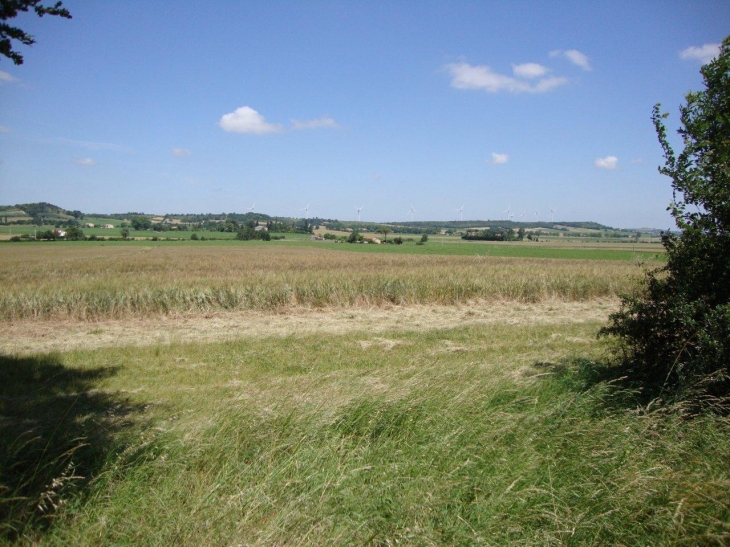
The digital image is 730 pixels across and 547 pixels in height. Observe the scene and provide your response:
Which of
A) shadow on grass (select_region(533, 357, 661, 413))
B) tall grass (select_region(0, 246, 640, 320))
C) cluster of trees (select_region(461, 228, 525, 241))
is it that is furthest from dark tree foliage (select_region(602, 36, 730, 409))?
cluster of trees (select_region(461, 228, 525, 241))

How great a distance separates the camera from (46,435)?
4.25 metres

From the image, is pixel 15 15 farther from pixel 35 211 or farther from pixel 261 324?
pixel 35 211

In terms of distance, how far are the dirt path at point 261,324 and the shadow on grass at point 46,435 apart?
2.60m

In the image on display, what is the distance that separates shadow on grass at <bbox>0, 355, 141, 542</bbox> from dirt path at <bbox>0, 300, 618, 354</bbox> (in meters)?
2.60

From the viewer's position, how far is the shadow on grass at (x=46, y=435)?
2875 mm

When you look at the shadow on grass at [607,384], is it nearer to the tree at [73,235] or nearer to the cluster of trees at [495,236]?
the tree at [73,235]

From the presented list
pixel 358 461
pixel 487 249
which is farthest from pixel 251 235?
pixel 358 461

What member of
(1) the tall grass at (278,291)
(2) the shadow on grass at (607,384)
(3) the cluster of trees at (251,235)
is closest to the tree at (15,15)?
(2) the shadow on grass at (607,384)

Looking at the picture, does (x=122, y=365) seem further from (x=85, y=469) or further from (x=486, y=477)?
(x=486, y=477)

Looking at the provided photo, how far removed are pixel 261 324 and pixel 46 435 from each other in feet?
30.6

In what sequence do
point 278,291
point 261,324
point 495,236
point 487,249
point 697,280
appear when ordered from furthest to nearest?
point 495,236 → point 487,249 → point 278,291 → point 261,324 → point 697,280

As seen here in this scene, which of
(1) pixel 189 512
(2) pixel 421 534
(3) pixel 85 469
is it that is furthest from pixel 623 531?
(3) pixel 85 469

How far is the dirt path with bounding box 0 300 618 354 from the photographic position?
446 inches

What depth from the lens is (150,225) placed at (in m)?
105
